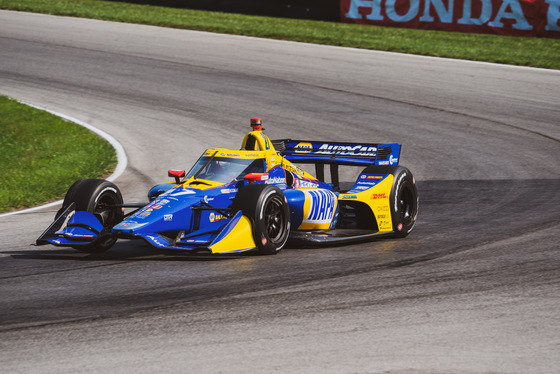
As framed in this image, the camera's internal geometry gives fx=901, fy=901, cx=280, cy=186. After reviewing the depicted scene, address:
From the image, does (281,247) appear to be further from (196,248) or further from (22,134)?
(22,134)

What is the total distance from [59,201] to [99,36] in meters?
15.0

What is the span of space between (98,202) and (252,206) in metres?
1.86

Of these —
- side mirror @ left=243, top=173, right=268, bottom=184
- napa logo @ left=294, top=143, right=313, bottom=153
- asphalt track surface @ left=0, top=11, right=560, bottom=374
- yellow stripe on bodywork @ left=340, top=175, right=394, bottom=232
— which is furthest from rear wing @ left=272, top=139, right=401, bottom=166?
side mirror @ left=243, top=173, right=268, bottom=184

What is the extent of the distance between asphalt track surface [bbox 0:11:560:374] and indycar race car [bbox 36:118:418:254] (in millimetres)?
236

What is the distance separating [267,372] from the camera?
5.86 metres

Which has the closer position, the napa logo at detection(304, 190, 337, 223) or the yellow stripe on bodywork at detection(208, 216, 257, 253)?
the yellow stripe on bodywork at detection(208, 216, 257, 253)

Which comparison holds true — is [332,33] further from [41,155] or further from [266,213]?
[266,213]

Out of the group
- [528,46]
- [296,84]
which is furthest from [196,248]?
[528,46]

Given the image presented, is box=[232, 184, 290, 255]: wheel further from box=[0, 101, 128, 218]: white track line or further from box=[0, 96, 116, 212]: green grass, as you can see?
box=[0, 96, 116, 212]: green grass

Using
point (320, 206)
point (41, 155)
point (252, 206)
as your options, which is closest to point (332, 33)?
point (41, 155)


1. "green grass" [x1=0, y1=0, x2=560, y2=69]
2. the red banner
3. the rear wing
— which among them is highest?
the red banner

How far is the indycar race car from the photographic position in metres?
9.29

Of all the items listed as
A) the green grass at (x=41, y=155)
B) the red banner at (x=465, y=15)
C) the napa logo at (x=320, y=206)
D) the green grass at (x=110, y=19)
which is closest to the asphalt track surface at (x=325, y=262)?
the napa logo at (x=320, y=206)

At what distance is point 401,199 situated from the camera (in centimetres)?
1130
